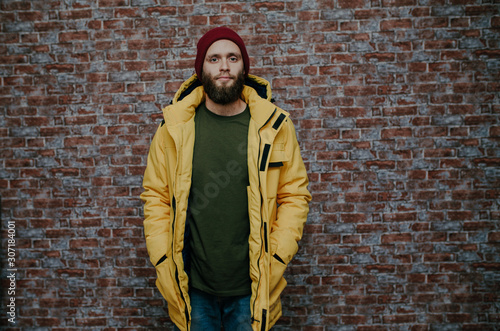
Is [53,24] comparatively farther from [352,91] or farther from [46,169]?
[352,91]

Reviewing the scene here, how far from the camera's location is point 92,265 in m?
2.77

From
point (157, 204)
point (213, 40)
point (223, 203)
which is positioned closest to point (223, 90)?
point (213, 40)

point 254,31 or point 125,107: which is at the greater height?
point 254,31

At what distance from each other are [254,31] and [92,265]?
247 cm

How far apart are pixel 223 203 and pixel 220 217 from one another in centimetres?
8

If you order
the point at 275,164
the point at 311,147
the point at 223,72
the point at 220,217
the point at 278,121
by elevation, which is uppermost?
the point at 223,72

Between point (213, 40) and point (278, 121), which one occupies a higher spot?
point (213, 40)

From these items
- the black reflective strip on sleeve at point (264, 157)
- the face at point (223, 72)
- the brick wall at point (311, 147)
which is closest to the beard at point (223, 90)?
the face at point (223, 72)

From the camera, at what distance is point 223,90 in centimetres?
185

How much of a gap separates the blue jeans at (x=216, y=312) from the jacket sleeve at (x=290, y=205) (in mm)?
381

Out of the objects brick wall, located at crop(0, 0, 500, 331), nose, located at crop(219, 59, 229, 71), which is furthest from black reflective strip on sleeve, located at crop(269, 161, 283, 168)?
brick wall, located at crop(0, 0, 500, 331)

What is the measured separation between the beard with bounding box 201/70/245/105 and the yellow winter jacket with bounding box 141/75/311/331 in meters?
0.12

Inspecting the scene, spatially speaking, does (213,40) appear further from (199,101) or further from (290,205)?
(290,205)

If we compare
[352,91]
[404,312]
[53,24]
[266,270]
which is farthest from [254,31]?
[404,312]
